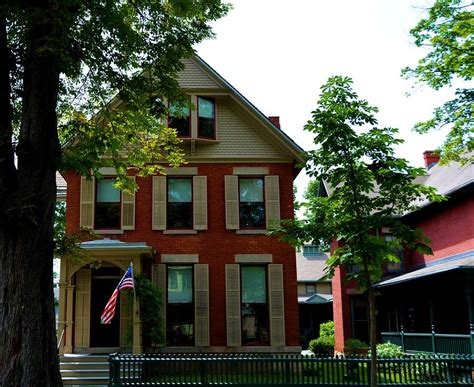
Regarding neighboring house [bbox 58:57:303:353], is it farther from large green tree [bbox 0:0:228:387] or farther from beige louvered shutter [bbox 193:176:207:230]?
large green tree [bbox 0:0:228:387]

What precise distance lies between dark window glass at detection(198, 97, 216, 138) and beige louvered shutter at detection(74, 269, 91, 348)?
6.29 m

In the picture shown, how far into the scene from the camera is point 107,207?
18750 mm

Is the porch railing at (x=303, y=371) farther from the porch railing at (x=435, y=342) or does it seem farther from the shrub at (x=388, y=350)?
the shrub at (x=388, y=350)

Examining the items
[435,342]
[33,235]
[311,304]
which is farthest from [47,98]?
[311,304]

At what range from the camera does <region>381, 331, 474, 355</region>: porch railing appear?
659 inches

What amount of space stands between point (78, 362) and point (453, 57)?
13.6 metres

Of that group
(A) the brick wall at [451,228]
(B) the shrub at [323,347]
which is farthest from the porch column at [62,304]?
(B) the shrub at [323,347]

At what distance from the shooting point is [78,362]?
1631 centimetres

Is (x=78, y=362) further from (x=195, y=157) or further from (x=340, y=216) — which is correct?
(x=340, y=216)

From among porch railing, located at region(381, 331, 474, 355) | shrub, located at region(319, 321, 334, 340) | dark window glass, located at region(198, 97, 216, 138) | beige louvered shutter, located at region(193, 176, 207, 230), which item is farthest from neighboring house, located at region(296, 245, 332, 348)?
dark window glass, located at region(198, 97, 216, 138)

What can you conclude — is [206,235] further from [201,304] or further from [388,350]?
[388,350]

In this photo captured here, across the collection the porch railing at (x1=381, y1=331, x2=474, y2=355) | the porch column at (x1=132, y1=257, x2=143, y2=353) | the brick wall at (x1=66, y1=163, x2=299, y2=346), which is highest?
the brick wall at (x1=66, y1=163, x2=299, y2=346)

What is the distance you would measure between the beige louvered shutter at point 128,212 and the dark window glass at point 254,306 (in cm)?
415

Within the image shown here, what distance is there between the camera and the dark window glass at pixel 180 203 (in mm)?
18766
